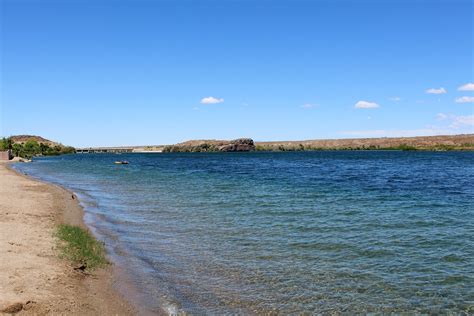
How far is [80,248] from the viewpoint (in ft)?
44.7

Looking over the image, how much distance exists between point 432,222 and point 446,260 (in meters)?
6.78

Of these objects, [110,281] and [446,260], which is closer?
[110,281]

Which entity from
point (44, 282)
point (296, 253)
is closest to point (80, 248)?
point (44, 282)

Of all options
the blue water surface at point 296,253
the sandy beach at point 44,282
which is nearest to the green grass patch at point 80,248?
the sandy beach at point 44,282

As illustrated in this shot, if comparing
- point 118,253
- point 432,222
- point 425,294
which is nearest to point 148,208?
point 118,253

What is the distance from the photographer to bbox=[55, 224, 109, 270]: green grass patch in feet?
40.6

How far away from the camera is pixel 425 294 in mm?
10500

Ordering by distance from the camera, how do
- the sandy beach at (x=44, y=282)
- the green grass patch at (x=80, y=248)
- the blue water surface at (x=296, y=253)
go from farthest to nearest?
the green grass patch at (x=80, y=248), the blue water surface at (x=296, y=253), the sandy beach at (x=44, y=282)

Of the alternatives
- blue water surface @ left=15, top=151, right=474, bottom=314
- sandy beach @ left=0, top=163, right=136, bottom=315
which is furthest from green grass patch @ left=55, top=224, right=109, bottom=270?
blue water surface @ left=15, top=151, right=474, bottom=314

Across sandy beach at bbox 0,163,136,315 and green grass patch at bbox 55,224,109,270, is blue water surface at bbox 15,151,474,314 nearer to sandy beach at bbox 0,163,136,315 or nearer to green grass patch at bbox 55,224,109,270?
green grass patch at bbox 55,224,109,270

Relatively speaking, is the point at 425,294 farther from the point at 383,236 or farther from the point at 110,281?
the point at 110,281

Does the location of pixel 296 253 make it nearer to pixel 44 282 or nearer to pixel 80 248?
pixel 80 248

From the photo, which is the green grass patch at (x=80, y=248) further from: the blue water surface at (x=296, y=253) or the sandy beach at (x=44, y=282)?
the blue water surface at (x=296, y=253)

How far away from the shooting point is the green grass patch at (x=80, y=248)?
1237cm
